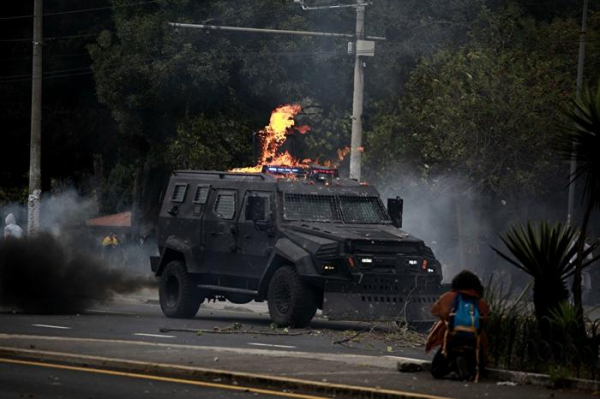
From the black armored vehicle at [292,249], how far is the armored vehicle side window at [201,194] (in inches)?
0.9

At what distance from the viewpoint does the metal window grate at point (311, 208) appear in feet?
75.5

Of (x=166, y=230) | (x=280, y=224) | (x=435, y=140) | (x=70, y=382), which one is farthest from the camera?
(x=435, y=140)

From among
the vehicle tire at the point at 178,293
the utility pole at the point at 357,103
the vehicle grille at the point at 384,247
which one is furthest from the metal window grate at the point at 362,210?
the utility pole at the point at 357,103

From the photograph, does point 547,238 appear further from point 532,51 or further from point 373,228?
point 532,51

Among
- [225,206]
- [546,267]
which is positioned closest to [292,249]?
[225,206]

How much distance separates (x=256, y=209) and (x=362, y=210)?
1931 millimetres

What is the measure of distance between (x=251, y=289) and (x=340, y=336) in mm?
2882

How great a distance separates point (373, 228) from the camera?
23109 millimetres

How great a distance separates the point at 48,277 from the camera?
1025 inches

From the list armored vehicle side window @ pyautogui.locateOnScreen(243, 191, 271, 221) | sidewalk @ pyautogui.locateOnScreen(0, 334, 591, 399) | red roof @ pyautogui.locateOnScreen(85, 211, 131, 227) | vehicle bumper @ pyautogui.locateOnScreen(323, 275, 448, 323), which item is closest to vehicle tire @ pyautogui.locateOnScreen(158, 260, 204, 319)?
armored vehicle side window @ pyautogui.locateOnScreen(243, 191, 271, 221)

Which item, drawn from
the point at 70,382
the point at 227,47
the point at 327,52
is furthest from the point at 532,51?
the point at 70,382

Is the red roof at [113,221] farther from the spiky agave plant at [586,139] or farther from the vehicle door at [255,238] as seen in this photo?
the spiky agave plant at [586,139]

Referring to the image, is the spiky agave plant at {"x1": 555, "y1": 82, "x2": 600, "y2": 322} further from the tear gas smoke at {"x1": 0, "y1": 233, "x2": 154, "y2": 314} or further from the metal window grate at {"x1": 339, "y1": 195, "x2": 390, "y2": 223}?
the tear gas smoke at {"x1": 0, "y1": 233, "x2": 154, "y2": 314}

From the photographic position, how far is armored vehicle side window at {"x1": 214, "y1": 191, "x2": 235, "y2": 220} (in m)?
23.9
